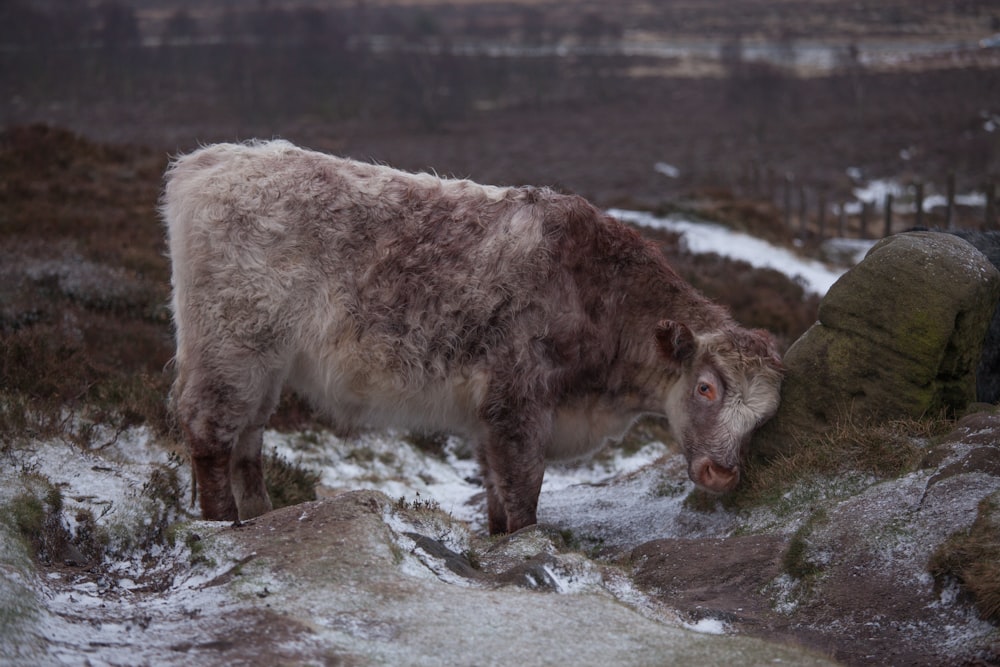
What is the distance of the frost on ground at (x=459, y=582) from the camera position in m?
4.12

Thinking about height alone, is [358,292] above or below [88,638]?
above

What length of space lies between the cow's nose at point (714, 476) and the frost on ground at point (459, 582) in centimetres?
26

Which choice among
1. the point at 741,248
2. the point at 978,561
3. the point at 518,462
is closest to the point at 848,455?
the point at 978,561

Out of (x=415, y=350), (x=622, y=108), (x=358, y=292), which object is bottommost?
(x=622, y=108)

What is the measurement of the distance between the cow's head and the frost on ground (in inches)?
18.8

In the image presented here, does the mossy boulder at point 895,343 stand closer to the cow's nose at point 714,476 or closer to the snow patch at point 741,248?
the cow's nose at point 714,476

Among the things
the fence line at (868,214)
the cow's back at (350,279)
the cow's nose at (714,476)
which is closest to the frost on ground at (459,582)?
the cow's nose at (714,476)

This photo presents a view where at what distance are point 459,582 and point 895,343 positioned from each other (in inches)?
153

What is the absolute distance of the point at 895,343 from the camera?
685 cm

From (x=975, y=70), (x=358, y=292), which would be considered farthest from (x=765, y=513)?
(x=975, y=70)

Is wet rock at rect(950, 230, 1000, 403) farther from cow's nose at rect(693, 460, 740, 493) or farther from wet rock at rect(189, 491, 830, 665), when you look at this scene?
wet rock at rect(189, 491, 830, 665)

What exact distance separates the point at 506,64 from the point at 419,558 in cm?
6917

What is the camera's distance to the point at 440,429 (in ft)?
23.2

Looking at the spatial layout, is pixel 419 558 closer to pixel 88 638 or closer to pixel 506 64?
pixel 88 638
